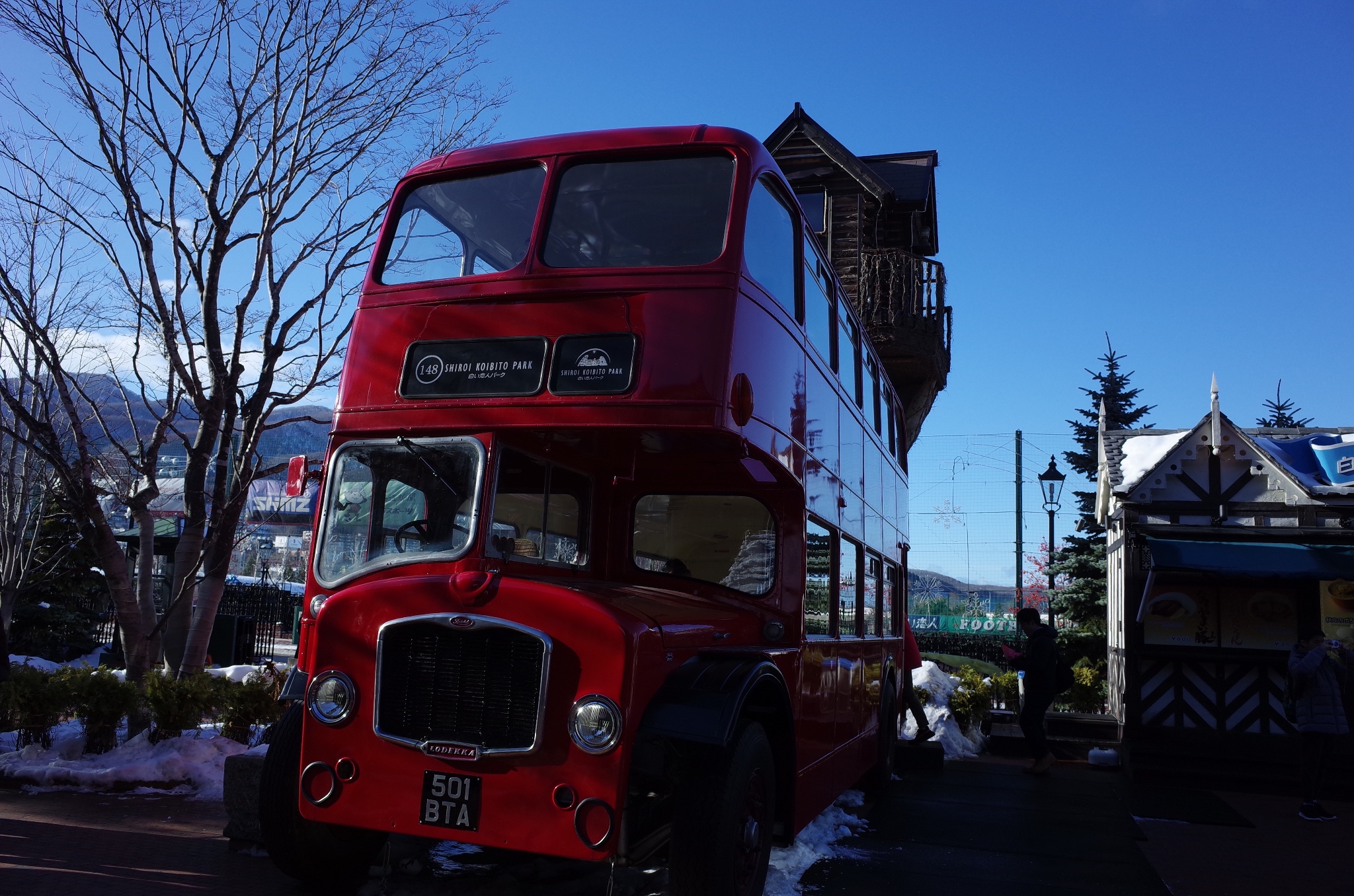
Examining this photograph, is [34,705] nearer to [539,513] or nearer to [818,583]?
[539,513]

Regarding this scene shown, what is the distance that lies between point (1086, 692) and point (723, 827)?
1191 cm

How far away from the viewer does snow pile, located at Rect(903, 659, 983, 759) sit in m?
13.5

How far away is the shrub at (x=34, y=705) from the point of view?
27.8 ft

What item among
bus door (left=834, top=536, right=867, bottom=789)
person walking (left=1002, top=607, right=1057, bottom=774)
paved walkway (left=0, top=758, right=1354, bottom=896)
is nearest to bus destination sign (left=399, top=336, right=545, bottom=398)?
paved walkway (left=0, top=758, right=1354, bottom=896)

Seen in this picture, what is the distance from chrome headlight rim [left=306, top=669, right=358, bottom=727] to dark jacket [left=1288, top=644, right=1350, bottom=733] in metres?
8.83

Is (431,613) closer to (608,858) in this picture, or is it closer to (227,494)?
(608,858)

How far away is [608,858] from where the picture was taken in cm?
443

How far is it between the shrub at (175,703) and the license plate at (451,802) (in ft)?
16.5

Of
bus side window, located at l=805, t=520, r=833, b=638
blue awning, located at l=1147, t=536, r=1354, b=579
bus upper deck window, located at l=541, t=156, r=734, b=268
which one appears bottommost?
bus side window, located at l=805, t=520, r=833, b=638

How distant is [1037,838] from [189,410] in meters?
9.02

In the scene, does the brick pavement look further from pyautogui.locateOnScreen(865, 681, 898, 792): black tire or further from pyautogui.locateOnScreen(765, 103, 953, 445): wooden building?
pyautogui.locateOnScreen(765, 103, 953, 445): wooden building

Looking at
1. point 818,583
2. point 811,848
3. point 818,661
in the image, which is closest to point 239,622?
point 811,848

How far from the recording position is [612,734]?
4.38 m

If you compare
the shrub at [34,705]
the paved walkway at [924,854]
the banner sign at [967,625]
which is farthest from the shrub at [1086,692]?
the banner sign at [967,625]
